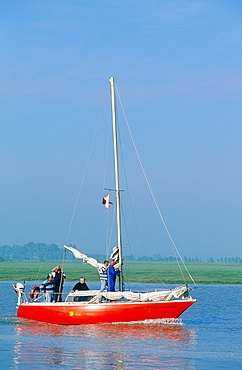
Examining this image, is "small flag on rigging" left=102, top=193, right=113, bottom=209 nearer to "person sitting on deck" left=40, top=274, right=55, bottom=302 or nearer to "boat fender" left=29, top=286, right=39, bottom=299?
"person sitting on deck" left=40, top=274, right=55, bottom=302

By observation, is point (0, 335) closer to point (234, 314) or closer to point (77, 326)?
point (77, 326)

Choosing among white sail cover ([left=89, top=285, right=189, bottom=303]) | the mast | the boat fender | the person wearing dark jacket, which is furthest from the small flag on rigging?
the boat fender

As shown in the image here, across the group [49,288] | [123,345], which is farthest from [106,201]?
[123,345]

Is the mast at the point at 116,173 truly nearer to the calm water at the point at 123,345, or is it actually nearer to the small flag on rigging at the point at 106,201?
Result: the small flag on rigging at the point at 106,201

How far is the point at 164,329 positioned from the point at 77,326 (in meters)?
4.45

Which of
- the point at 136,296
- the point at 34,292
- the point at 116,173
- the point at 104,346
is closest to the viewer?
the point at 104,346

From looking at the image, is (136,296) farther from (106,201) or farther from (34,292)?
(34,292)

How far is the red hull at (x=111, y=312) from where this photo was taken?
31359 mm

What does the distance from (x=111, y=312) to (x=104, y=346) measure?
17.2 ft

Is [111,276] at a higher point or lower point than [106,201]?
lower

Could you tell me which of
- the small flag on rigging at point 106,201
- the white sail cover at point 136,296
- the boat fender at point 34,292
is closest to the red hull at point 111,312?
the white sail cover at point 136,296

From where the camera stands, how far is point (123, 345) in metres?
26.4

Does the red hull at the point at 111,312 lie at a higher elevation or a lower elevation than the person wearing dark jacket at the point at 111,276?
lower

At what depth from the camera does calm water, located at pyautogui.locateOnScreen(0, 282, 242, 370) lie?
22.5 metres
